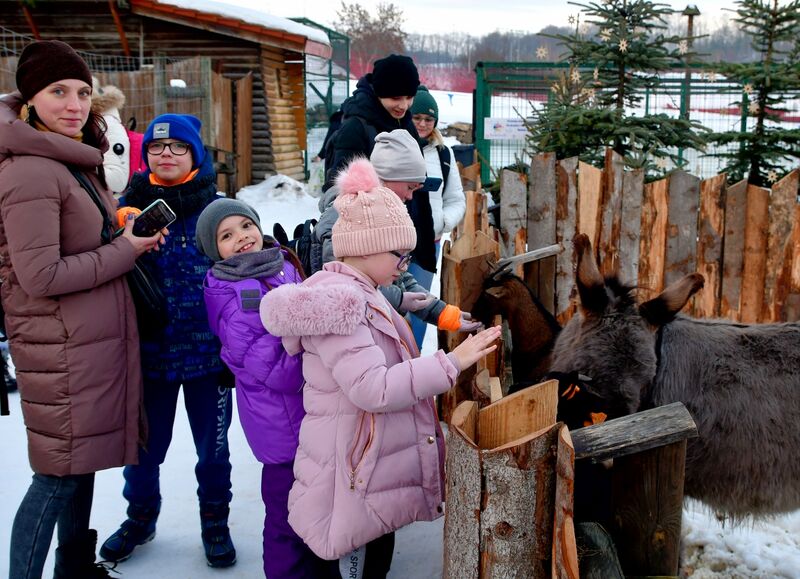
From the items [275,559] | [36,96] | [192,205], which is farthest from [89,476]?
[36,96]

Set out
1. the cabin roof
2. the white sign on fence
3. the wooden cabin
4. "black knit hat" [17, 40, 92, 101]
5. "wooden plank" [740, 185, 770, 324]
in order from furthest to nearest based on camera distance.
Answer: the cabin roof → the wooden cabin → the white sign on fence → "wooden plank" [740, 185, 770, 324] → "black knit hat" [17, 40, 92, 101]

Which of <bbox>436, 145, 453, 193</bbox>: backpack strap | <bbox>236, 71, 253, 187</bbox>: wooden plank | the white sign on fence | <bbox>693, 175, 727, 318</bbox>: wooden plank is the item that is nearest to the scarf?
<bbox>436, 145, 453, 193</bbox>: backpack strap

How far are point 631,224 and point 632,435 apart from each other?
3842 millimetres

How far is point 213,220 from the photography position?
8.97 ft

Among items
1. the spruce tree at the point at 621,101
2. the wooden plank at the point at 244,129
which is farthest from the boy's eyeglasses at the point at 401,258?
the wooden plank at the point at 244,129

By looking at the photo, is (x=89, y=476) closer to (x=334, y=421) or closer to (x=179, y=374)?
(x=179, y=374)

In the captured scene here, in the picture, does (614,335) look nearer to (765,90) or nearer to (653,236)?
(653,236)

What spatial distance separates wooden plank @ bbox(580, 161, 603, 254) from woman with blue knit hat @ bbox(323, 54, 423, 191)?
210cm

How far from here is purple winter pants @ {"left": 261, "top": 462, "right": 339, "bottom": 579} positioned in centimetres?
254

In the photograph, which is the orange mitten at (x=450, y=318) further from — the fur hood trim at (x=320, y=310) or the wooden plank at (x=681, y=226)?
the wooden plank at (x=681, y=226)

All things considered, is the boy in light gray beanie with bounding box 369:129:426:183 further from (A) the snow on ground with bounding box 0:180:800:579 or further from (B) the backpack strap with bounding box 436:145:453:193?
(A) the snow on ground with bounding box 0:180:800:579

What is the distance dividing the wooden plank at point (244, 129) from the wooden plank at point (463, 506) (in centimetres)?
1441

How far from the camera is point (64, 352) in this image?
2596 mm

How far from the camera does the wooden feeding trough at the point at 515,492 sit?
1.76m
